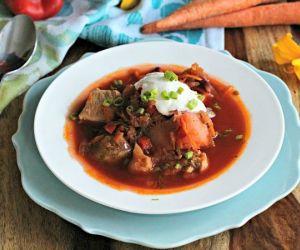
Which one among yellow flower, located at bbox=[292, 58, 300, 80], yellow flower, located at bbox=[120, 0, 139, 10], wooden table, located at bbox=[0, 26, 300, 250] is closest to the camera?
wooden table, located at bbox=[0, 26, 300, 250]

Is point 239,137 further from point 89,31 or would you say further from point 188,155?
point 89,31

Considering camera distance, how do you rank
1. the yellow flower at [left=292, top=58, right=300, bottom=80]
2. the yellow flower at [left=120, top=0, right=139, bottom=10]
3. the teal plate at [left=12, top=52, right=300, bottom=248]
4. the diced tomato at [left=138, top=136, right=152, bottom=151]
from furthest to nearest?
the yellow flower at [left=120, top=0, right=139, bottom=10], the yellow flower at [left=292, top=58, right=300, bottom=80], the diced tomato at [left=138, top=136, right=152, bottom=151], the teal plate at [left=12, top=52, right=300, bottom=248]

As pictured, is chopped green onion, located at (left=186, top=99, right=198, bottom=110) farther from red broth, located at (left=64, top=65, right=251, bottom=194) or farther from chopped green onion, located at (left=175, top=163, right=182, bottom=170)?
chopped green onion, located at (left=175, top=163, right=182, bottom=170)

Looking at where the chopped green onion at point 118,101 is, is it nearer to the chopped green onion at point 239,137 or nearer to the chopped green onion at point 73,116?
the chopped green onion at point 73,116

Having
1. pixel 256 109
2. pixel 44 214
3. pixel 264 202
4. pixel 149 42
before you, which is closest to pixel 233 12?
pixel 149 42

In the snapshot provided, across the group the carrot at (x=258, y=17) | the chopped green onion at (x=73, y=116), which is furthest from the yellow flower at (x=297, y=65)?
the chopped green onion at (x=73, y=116)

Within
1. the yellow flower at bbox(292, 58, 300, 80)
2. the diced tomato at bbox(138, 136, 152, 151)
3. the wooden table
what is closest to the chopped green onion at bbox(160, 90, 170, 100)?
the diced tomato at bbox(138, 136, 152, 151)
